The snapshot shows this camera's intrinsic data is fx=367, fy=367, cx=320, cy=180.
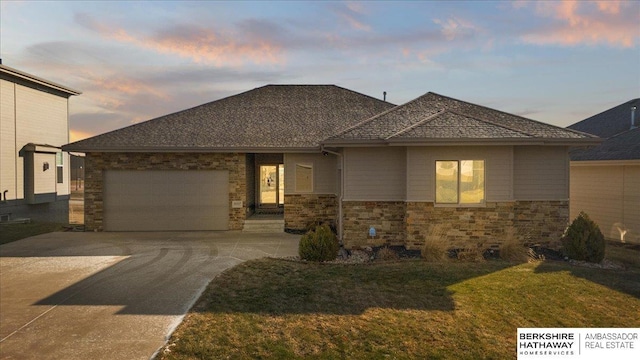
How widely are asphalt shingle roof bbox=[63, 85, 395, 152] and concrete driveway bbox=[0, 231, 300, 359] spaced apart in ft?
12.1

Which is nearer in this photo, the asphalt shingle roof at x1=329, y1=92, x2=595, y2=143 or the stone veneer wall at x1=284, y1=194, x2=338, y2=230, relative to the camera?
the asphalt shingle roof at x1=329, y1=92, x2=595, y2=143

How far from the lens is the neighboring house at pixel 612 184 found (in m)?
13.9

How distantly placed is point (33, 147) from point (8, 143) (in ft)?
4.35

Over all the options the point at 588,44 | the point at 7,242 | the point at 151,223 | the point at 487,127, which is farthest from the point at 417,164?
the point at 7,242

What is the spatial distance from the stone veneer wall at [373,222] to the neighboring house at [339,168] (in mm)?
33

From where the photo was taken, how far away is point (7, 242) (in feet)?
41.5

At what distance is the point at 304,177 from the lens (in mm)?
14977

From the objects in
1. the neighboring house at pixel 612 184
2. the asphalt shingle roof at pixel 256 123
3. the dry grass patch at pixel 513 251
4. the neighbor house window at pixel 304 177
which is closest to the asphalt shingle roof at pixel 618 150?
the neighboring house at pixel 612 184

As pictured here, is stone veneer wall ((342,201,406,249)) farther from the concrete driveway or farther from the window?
the window

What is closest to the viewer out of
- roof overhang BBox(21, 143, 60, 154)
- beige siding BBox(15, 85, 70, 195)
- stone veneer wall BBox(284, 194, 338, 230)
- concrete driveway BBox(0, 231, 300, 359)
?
concrete driveway BBox(0, 231, 300, 359)

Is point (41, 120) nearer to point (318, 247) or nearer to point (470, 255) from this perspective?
A: point (318, 247)

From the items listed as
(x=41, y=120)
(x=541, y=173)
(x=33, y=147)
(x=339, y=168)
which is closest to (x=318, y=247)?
(x=339, y=168)

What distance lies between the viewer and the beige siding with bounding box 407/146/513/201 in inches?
448

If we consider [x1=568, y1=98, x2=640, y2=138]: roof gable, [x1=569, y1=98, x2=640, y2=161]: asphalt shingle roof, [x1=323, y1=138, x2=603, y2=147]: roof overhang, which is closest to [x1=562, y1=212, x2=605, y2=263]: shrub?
[x1=323, y1=138, x2=603, y2=147]: roof overhang
